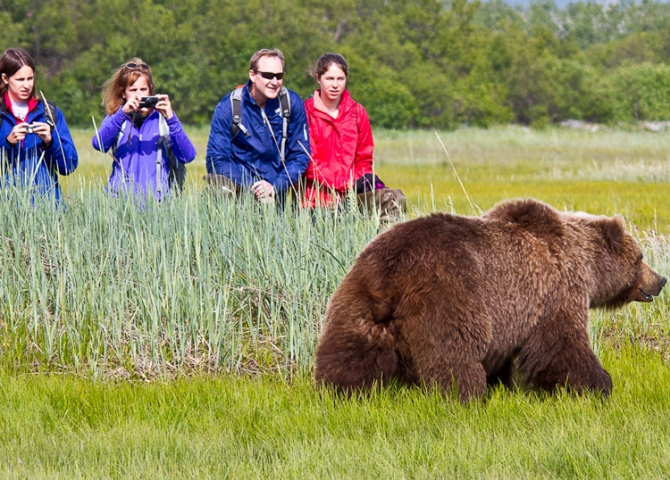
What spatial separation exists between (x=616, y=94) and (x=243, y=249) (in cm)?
6778

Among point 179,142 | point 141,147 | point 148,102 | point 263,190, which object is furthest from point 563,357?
point 141,147

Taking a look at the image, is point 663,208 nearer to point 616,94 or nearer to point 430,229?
point 430,229

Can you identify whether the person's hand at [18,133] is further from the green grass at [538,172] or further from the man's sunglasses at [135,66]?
the man's sunglasses at [135,66]

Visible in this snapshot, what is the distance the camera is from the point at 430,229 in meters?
4.33

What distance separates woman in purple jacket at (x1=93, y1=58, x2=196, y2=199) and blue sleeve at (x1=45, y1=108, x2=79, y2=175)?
206 millimetres

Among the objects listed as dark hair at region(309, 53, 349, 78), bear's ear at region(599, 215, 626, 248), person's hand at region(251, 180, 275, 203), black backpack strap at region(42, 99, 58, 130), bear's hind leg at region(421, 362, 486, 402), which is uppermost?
dark hair at region(309, 53, 349, 78)

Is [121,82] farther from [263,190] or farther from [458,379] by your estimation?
[458,379]

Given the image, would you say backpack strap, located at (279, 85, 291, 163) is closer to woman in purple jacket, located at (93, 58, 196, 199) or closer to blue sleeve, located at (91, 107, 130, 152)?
woman in purple jacket, located at (93, 58, 196, 199)

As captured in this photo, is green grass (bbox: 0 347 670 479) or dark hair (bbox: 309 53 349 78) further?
dark hair (bbox: 309 53 349 78)

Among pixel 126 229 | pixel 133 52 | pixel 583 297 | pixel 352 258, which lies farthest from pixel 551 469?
pixel 133 52

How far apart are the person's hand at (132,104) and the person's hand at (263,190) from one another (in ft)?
3.56

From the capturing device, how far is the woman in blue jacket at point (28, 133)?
6762 mm

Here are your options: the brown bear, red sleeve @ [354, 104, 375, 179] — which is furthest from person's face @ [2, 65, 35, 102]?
the brown bear

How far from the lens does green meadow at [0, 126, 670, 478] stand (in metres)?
3.86
